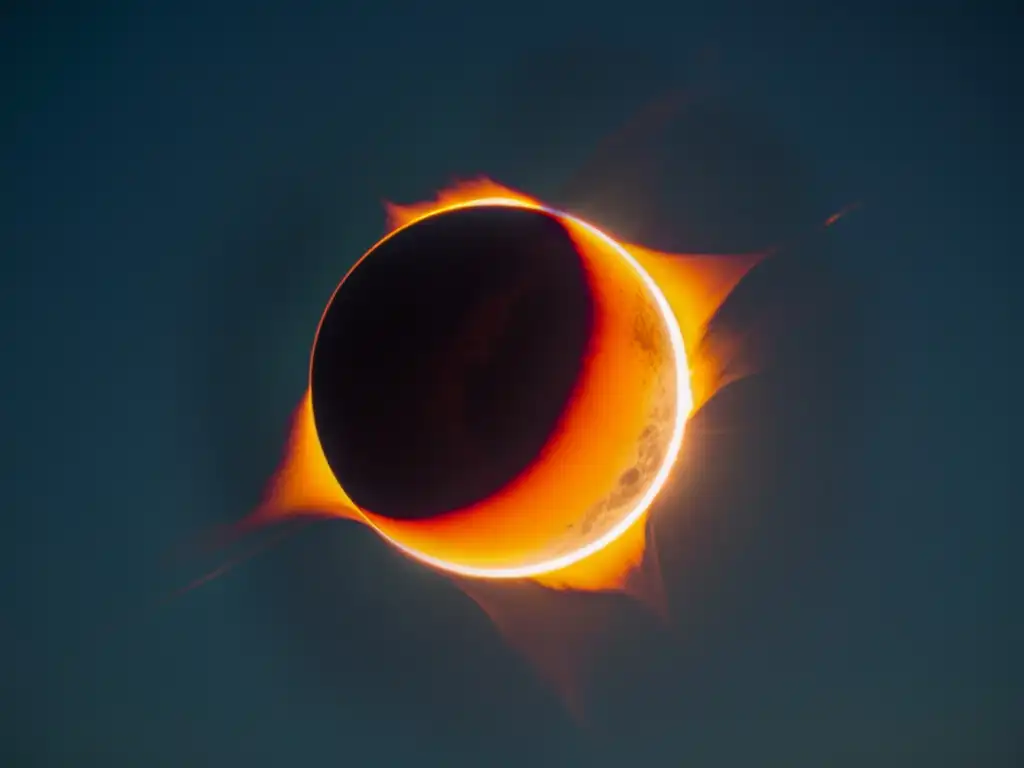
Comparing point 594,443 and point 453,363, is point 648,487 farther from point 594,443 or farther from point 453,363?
point 453,363

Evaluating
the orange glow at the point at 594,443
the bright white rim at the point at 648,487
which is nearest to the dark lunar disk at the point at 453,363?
the orange glow at the point at 594,443

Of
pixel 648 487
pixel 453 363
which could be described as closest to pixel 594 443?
pixel 648 487

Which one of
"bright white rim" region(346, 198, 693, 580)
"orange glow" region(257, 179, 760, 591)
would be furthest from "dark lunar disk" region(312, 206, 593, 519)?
"bright white rim" region(346, 198, 693, 580)

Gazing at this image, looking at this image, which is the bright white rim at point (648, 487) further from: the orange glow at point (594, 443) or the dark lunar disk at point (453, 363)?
the dark lunar disk at point (453, 363)

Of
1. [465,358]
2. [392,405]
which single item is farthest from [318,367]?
[465,358]

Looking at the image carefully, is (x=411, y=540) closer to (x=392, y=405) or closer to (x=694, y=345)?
(x=392, y=405)

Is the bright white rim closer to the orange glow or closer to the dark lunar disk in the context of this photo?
the orange glow
